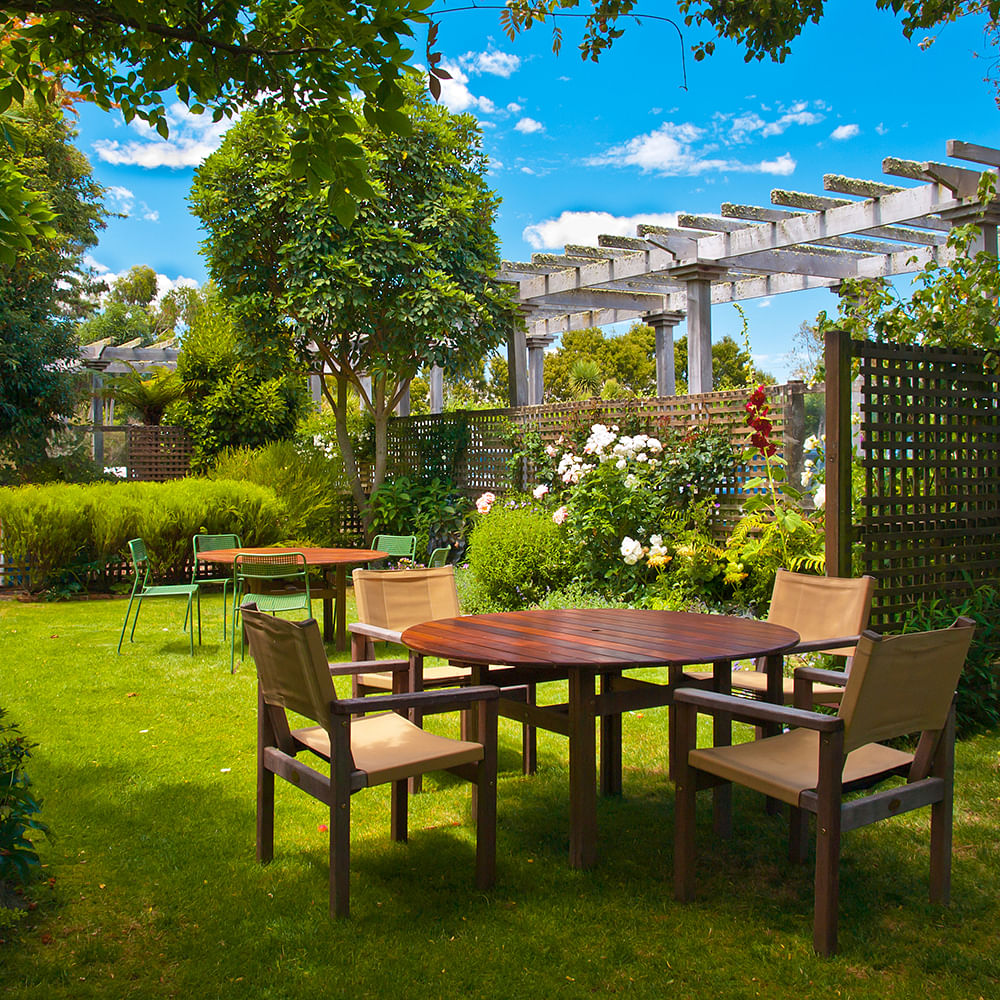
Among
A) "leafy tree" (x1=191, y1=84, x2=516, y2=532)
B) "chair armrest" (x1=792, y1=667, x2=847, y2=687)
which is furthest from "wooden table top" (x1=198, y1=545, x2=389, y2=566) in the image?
"leafy tree" (x1=191, y1=84, x2=516, y2=532)

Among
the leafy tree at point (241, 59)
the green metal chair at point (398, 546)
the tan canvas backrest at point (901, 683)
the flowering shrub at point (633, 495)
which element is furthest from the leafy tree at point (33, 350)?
the tan canvas backrest at point (901, 683)

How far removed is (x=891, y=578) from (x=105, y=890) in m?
3.84

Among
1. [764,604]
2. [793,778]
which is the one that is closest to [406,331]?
[764,604]

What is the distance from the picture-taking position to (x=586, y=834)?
10.0ft

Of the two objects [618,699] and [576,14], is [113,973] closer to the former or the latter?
[618,699]

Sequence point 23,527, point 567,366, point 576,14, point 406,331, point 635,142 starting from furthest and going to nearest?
point 635,142 → point 567,366 → point 406,331 → point 23,527 → point 576,14

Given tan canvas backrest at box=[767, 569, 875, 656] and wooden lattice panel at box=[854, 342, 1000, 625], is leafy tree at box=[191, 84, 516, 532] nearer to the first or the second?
wooden lattice panel at box=[854, 342, 1000, 625]

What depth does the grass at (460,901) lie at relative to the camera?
2373 millimetres

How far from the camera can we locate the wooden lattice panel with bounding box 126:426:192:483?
1303cm

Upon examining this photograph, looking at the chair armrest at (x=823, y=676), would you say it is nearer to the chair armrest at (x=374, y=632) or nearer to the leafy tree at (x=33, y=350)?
the chair armrest at (x=374, y=632)

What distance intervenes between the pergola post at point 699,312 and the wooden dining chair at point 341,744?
758 centimetres

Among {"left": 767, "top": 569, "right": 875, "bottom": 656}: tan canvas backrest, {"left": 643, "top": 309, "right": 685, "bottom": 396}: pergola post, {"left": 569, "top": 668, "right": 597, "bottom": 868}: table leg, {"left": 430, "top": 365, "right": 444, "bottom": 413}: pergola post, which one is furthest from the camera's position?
{"left": 430, "top": 365, "right": 444, "bottom": 413}: pergola post

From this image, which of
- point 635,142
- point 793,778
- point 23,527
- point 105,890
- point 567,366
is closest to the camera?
point 793,778

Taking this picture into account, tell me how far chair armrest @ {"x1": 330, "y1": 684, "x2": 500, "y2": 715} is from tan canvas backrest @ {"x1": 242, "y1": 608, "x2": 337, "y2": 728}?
0.07 metres
